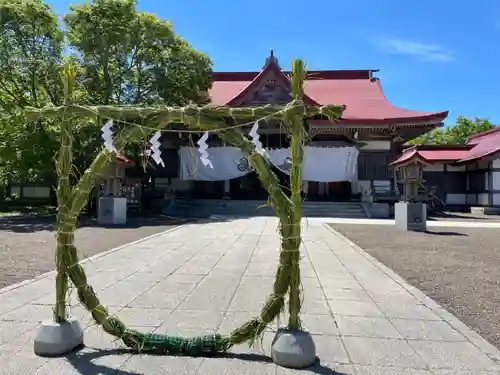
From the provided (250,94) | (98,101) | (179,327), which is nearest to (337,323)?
(179,327)

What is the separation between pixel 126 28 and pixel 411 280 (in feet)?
46.5

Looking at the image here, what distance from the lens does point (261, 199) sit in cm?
2192

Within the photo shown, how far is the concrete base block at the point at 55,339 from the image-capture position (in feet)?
10.9

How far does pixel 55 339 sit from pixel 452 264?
21.8 feet

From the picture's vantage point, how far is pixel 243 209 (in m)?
20.0

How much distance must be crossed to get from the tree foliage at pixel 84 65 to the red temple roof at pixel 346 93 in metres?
3.68

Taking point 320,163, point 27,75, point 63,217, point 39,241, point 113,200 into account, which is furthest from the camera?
point 320,163

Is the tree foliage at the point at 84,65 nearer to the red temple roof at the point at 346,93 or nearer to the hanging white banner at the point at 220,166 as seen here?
the red temple roof at the point at 346,93

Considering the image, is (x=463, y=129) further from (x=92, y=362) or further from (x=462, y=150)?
(x=92, y=362)

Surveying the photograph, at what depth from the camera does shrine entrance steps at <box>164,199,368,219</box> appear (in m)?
19.2

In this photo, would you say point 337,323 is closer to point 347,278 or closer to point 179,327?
point 179,327

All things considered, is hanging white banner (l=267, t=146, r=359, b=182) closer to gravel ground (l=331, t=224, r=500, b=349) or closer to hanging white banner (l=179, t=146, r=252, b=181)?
hanging white banner (l=179, t=146, r=252, b=181)

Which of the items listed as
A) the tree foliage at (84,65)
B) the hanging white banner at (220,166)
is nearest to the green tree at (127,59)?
the tree foliage at (84,65)

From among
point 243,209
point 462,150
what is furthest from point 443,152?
point 243,209
